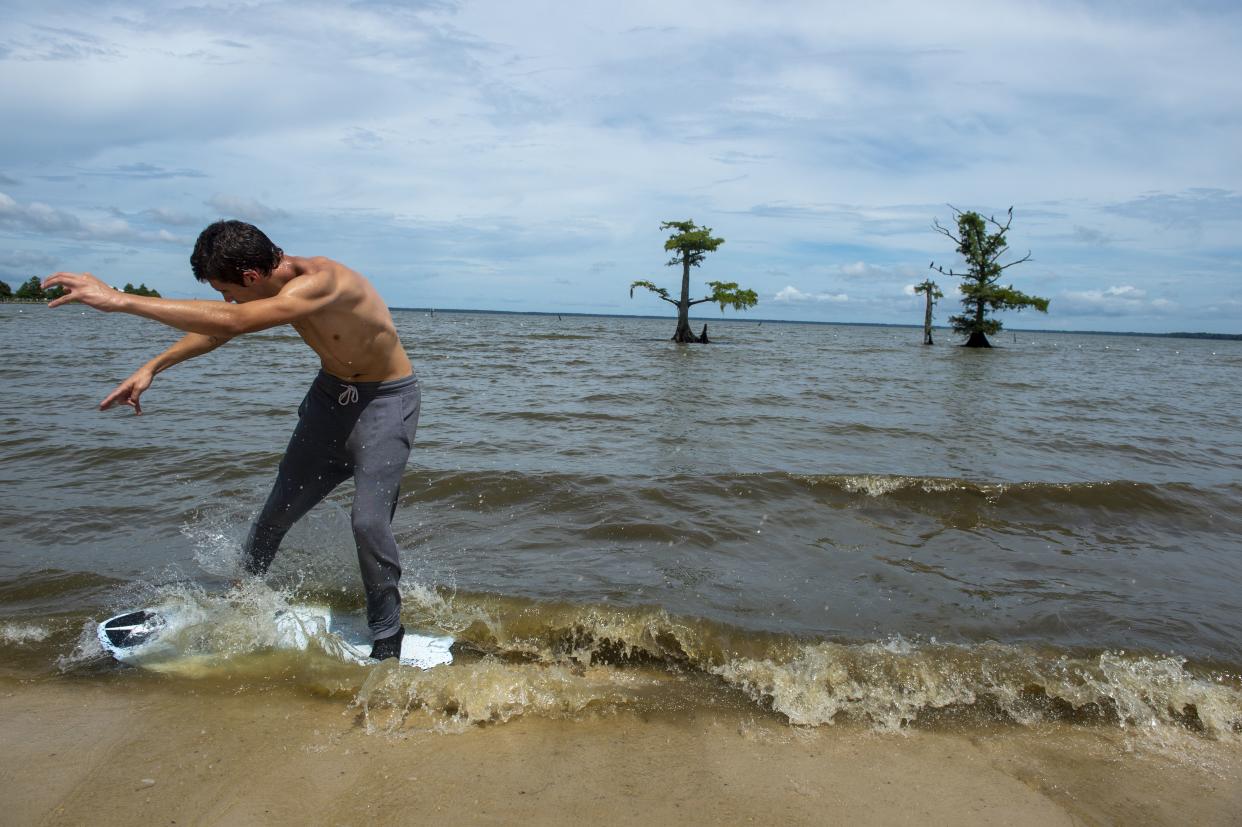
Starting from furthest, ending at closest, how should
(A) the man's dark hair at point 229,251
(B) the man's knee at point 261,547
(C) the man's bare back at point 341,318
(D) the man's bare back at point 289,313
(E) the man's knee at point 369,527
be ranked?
(B) the man's knee at point 261,547
(E) the man's knee at point 369,527
(C) the man's bare back at point 341,318
(A) the man's dark hair at point 229,251
(D) the man's bare back at point 289,313

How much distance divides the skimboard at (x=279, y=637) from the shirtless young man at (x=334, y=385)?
0.19 meters

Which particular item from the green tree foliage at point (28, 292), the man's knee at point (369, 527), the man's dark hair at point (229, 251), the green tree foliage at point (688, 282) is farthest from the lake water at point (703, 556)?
the green tree foliage at point (28, 292)

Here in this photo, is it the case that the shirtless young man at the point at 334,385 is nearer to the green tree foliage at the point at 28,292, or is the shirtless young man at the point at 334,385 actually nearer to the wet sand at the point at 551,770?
the wet sand at the point at 551,770

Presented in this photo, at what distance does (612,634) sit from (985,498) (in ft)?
15.8

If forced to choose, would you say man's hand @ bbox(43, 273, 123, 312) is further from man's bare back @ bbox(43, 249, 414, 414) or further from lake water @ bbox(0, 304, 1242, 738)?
lake water @ bbox(0, 304, 1242, 738)

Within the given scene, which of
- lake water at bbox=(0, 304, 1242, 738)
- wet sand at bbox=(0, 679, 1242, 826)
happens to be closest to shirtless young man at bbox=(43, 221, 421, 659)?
lake water at bbox=(0, 304, 1242, 738)

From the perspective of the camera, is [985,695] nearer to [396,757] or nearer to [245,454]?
[396,757]

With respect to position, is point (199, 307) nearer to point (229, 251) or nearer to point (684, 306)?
point (229, 251)

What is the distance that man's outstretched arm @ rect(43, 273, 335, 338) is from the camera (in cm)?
271

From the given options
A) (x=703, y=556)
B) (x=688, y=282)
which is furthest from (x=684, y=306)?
(x=703, y=556)

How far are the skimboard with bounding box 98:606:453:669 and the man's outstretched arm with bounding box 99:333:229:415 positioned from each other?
1119mm

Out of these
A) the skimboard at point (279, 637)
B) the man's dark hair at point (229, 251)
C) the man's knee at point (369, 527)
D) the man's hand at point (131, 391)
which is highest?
the man's dark hair at point (229, 251)

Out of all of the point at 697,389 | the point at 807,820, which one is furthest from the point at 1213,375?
the point at 807,820

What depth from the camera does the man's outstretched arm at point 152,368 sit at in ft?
11.3
